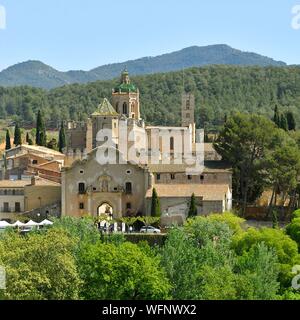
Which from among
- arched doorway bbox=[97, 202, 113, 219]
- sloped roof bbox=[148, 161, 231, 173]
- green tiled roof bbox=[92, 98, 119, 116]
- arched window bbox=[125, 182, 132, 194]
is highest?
green tiled roof bbox=[92, 98, 119, 116]

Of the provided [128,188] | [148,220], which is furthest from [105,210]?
[148,220]

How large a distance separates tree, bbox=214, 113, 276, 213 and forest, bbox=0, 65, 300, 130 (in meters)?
41.7

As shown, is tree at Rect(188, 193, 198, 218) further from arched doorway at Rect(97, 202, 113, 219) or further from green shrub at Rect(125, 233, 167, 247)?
green shrub at Rect(125, 233, 167, 247)

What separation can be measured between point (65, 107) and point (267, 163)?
71541mm

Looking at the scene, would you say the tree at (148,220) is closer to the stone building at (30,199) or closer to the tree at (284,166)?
the stone building at (30,199)

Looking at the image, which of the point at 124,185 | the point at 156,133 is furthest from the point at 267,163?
the point at 156,133

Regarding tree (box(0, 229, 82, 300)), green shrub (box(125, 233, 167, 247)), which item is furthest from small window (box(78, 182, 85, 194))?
tree (box(0, 229, 82, 300))

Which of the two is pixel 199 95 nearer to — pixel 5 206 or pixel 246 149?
pixel 246 149

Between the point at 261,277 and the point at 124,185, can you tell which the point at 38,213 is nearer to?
the point at 124,185

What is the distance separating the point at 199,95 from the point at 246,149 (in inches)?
2321

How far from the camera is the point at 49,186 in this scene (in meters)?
47.8

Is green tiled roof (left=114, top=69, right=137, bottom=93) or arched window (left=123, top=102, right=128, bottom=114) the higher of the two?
green tiled roof (left=114, top=69, right=137, bottom=93)

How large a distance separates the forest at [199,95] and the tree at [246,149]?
4165 cm

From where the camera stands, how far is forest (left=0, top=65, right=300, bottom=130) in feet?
328
